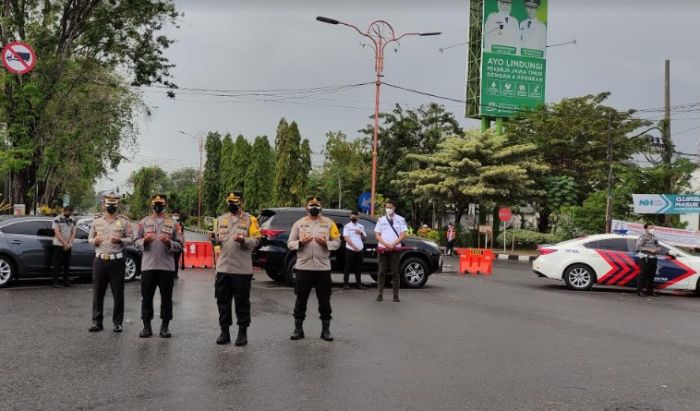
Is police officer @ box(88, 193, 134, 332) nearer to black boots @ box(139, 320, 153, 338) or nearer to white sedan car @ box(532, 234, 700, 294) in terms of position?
black boots @ box(139, 320, 153, 338)

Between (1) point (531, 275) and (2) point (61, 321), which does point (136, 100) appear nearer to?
(1) point (531, 275)

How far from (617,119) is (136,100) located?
2850cm

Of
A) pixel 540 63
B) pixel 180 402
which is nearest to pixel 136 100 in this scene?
pixel 540 63

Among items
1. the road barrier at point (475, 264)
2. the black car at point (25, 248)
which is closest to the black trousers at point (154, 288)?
the black car at point (25, 248)

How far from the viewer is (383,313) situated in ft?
34.6

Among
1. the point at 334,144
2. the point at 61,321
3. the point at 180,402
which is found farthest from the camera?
the point at 334,144

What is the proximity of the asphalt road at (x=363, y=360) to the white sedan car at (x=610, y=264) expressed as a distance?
3.51 metres

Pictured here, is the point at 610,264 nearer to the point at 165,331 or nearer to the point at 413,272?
the point at 413,272

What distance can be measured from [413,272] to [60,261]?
752 centimetres

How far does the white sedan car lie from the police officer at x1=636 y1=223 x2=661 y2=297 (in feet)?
1.15

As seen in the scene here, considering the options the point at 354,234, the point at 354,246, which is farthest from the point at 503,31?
the point at 354,246

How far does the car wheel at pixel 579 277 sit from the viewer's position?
15508mm

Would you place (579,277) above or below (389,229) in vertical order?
below

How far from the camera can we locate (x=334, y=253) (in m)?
14.3
